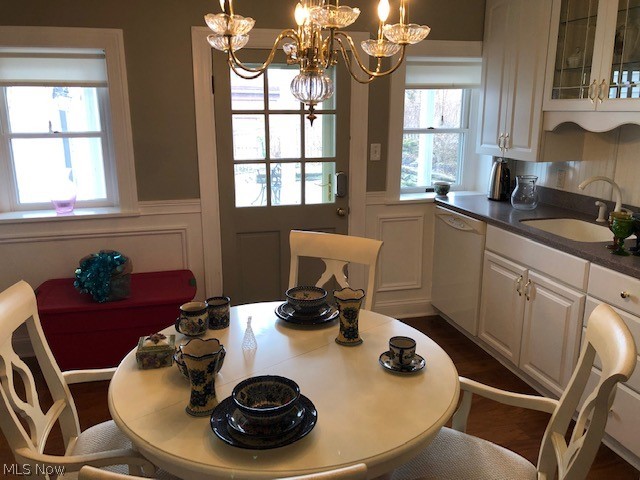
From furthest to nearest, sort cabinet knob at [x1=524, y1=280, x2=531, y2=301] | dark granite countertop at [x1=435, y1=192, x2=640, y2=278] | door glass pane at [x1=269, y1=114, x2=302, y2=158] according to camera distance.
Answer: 1. door glass pane at [x1=269, y1=114, x2=302, y2=158]
2. cabinet knob at [x1=524, y1=280, x2=531, y2=301]
3. dark granite countertop at [x1=435, y1=192, x2=640, y2=278]

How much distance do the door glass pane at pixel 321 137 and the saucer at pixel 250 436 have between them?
2290mm

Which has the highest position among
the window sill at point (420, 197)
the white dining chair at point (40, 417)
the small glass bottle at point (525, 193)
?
the small glass bottle at point (525, 193)

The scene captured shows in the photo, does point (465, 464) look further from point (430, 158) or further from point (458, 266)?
point (430, 158)

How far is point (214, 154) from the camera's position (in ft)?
10.6

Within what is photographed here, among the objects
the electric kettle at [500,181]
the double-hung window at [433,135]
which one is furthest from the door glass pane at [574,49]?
the double-hung window at [433,135]

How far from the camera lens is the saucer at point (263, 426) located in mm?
1249

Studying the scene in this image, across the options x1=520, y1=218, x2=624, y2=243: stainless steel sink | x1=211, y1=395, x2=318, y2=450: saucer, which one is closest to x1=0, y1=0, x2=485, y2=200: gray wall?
x1=520, y1=218, x2=624, y2=243: stainless steel sink

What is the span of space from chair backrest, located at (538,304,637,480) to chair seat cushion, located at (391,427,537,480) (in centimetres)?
8

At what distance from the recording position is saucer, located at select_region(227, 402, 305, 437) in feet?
4.10

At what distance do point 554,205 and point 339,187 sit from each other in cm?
137

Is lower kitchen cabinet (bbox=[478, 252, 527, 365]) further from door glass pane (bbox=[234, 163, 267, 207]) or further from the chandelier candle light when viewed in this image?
the chandelier candle light

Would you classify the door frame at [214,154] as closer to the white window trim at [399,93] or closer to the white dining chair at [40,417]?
the white window trim at [399,93]

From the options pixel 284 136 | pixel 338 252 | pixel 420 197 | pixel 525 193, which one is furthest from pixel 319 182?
pixel 525 193

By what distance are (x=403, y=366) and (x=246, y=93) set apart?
7.21 feet
